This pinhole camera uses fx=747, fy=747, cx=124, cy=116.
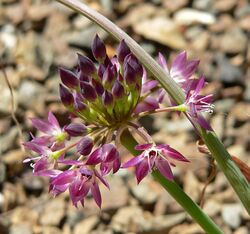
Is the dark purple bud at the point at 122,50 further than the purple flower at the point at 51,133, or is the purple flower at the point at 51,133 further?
the purple flower at the point at 51,133

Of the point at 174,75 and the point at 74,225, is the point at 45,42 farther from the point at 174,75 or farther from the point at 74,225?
the point at 174,75

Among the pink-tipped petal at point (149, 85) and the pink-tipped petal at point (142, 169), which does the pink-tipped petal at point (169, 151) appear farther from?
the pink-tipped petal at point (149, 85)

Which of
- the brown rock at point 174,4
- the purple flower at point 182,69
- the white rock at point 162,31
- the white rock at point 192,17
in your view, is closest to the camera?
the purple flower at point 182,69

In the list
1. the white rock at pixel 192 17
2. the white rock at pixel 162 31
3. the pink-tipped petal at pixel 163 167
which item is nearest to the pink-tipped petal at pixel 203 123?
the pink-tipped petal at pixel 163 167

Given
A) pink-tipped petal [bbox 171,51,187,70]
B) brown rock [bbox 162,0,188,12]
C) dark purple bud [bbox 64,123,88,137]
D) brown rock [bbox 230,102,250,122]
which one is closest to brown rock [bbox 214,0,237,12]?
brown rock [bbox 162,0,188,12]

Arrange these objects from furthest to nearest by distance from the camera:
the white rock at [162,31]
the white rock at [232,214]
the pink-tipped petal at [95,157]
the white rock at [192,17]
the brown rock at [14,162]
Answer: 1. the white rock at [192,17]
2. the white rock at [162,31]
3. the brown rock at [14,162]
4. the white rock at [232,214]
5. the pink-tipped petal at [95,157]

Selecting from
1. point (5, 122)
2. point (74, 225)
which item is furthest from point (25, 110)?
point (74, 225)
